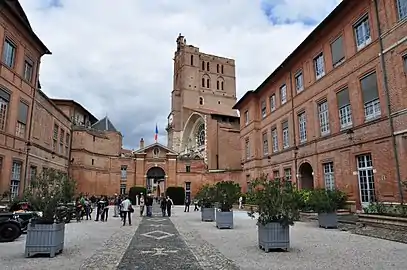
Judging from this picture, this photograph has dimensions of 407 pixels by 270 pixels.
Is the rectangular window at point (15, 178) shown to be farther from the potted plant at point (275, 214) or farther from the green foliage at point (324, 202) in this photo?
the green foliage at point (324, 202)

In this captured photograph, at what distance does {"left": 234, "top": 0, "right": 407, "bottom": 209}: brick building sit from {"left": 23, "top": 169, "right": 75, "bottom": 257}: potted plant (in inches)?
516

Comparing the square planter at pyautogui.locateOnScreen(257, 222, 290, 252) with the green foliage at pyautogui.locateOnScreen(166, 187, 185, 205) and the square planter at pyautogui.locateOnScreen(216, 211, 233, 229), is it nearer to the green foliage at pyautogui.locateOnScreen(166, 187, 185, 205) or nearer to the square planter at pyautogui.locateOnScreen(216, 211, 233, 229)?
the square planter at pyautogui.locateOnScreen(216, 211, 233, 229)

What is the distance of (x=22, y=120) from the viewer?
19.3 metres

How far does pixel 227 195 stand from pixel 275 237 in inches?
237

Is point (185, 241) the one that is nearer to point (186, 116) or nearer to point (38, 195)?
point (38, 195)

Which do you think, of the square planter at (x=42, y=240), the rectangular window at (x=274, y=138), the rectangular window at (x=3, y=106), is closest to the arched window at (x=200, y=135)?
the rectangular window at (x=274, y=138)

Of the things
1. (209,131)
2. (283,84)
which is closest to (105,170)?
(209,131)

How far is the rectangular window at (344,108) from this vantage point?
17.1m

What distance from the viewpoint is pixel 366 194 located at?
15.7 metres

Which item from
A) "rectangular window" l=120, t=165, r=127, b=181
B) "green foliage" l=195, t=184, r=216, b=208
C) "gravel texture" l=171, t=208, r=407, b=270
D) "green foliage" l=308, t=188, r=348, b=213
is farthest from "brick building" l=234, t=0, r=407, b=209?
"rectangular window" l=120, t=165, r=127, b=181

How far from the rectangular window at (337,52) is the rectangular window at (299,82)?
3966 millimetres

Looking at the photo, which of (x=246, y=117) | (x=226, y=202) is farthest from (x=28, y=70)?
(x=246, y=117)

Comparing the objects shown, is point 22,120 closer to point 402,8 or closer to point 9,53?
point 9,53

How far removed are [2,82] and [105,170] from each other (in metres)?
21.9
